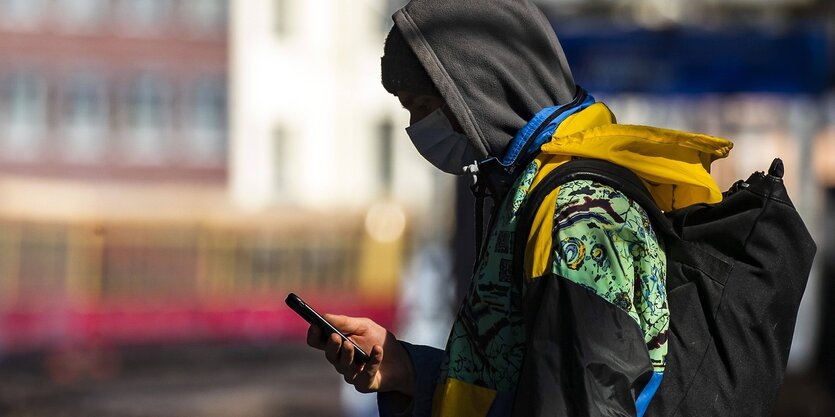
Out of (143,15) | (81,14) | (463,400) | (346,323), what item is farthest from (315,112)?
(463,400)

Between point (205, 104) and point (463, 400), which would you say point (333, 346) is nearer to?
point (463, 400)

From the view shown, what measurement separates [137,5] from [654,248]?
37435 millimetres

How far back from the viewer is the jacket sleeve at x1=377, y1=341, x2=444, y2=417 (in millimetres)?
2479

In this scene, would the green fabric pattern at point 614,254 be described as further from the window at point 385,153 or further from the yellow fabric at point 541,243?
the window at point 385,153

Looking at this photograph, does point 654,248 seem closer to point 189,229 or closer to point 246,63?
point 189,229

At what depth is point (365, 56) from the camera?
130 ft

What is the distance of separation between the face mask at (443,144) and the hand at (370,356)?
11.4 inches

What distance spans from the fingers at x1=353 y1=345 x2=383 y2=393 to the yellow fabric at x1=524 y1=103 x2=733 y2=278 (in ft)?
1.42

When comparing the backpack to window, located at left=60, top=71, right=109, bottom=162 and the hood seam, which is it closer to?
the hood seam

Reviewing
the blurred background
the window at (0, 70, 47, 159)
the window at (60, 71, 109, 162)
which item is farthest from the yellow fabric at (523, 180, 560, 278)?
the window at (0, 70, 47, 159)

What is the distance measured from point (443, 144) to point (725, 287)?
1.76 feet

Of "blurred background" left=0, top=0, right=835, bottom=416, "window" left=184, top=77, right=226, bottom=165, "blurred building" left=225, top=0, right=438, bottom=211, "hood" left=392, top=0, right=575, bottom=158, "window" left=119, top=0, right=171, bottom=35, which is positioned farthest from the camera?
"blurred building" left=225, top=0, right=438, bottom=211

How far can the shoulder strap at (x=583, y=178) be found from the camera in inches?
82.7

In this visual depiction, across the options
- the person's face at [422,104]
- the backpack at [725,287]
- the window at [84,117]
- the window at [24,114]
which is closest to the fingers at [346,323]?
the person's face at [422,104]
